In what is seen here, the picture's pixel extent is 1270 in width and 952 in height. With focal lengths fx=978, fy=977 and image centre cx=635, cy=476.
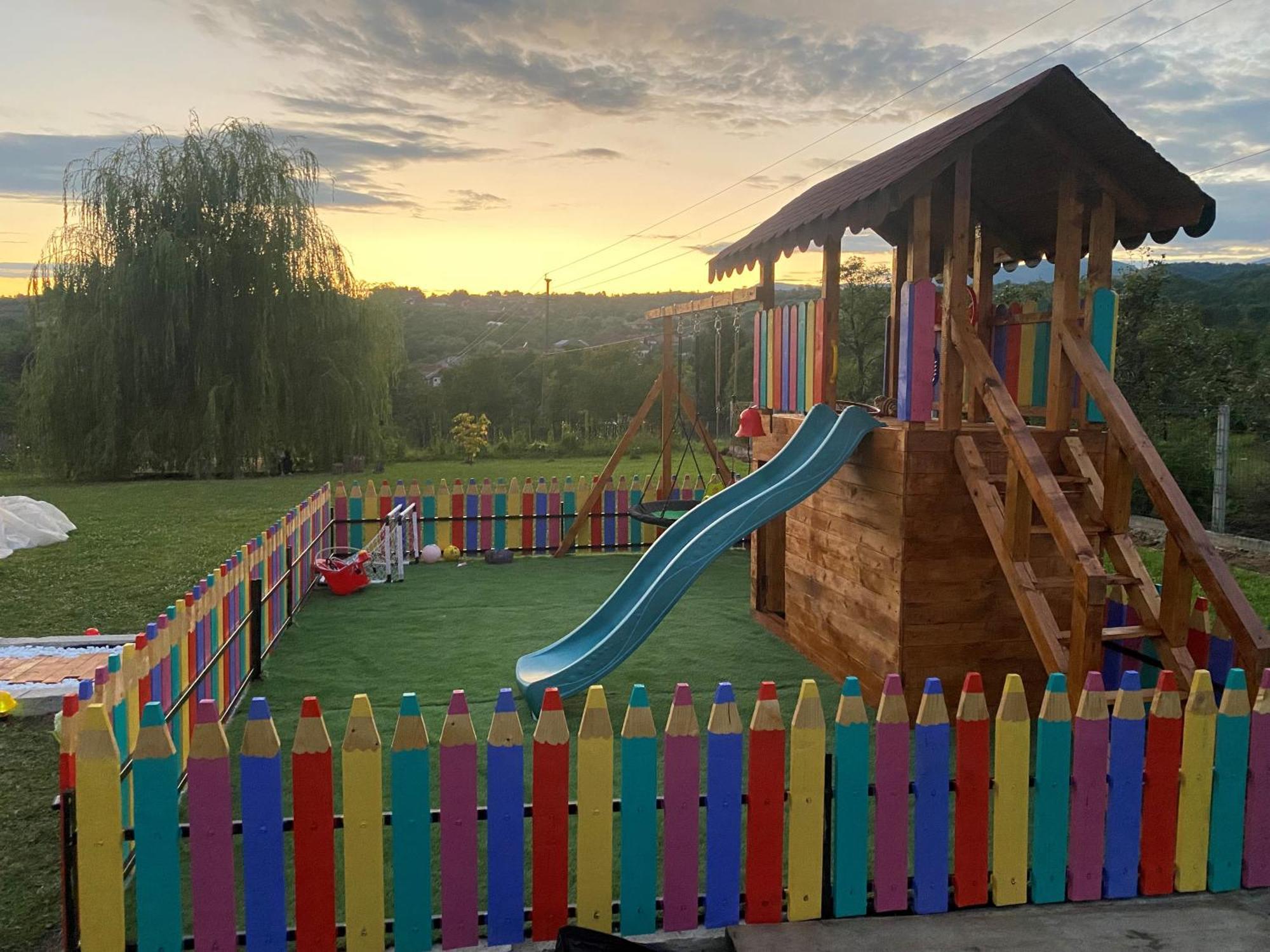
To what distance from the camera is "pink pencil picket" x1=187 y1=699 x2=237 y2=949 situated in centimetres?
318

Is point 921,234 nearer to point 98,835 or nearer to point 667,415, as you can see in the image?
point 98,835

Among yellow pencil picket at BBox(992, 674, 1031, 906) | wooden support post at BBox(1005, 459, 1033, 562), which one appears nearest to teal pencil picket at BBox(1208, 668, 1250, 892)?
yellow pencil picket at BBox(992, 674, 1031, 906)

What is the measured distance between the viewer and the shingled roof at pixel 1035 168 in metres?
5.83

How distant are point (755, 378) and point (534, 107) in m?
10.5

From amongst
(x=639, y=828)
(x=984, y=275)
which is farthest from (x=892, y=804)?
(x=984, y=275)

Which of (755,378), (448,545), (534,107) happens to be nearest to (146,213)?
(534,107)

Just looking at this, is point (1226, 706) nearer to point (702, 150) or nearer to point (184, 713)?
point (184, 713)

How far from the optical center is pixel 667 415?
12578 mm

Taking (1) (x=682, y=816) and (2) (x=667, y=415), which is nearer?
(1) (x=682, y=816)

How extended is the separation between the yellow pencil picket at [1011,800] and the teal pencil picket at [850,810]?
19.6 inches

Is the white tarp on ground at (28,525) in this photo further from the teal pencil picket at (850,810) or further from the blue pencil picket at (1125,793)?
the blue pencil picket at (1125,793)

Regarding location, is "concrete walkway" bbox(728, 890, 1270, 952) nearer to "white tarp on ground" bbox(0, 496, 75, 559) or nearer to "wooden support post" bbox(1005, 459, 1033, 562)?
"wooden support post" bbox(1005, 459, 1033, 562)

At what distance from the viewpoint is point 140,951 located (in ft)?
10.7

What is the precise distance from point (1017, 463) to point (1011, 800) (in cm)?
245
